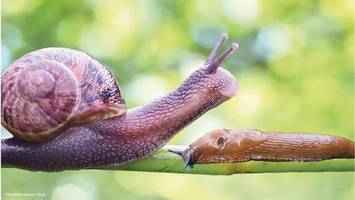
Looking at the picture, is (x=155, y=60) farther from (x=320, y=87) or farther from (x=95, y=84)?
(x=95, y=84)

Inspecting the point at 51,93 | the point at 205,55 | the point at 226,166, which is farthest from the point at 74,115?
the point at 205,55

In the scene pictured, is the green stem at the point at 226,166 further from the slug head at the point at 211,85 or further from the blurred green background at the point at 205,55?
the blurred green background at the point at 205,55

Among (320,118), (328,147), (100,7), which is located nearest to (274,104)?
(320,118)

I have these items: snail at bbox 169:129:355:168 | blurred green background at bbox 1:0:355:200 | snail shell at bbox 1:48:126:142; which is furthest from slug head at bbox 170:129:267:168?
blurred green background at bbox 1:0:355:200

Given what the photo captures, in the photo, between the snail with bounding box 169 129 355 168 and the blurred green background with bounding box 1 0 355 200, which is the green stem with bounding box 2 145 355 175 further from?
the blurred green background with bounding box 1 0 355 200

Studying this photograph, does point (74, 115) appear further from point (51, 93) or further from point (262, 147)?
point (262, 147)

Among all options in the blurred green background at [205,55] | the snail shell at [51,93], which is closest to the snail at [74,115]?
the snail shell at [51,93]
